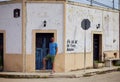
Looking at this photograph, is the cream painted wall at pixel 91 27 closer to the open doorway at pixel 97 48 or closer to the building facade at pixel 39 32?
the building facade at pixel 39 32

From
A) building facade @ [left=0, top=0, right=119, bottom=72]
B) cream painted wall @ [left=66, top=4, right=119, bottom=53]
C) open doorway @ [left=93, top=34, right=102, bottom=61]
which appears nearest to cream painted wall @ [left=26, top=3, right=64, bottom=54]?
building facade @ [left=0, top=0, right=119, bottom=72]

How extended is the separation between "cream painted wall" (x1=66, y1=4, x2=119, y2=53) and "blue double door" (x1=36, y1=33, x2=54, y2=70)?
1.09 meters

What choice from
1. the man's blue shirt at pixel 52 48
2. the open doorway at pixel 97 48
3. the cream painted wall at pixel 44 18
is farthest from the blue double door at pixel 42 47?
the open doorway at pixel 97 48

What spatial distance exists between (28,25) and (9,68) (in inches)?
97.7

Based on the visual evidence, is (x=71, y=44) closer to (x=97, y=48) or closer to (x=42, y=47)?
(x=42, y=47)

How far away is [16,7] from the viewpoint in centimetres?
1775

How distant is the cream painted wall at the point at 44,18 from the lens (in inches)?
688

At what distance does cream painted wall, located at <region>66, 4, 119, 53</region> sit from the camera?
59.4ft

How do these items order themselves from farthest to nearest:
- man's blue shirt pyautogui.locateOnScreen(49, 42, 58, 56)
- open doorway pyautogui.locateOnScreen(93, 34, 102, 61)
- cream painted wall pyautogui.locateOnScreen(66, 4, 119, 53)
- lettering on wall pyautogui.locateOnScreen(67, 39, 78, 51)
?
open doorway pyautogui.locateOnScreen(93, 34, 102, 61)
cream painted wall pyautogui.locateOnScreen(66, 4, 119, 53)
lettering on wall pyautogui.locateOnScreen(67, 39, 78, 51)
man's blue shirt pyautogui.locateOnScreen(49, 42, 58, 56)

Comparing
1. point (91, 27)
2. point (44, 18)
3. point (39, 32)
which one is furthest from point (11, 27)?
point (91, 27)

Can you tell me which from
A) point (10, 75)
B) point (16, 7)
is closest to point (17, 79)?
point (10, 75)

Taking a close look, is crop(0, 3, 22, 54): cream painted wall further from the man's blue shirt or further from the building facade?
the man's blue shirt

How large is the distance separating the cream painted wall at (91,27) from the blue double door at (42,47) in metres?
1.09

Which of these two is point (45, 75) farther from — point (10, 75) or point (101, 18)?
point (101, 18)
